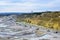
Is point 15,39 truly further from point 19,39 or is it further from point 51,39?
point 51,39

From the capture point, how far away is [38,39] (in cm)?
2880

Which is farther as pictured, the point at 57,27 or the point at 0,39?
the point at 57,27

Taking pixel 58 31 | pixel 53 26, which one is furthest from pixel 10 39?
pixel 53 26

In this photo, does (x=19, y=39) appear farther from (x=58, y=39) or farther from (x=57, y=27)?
(x=57, y=27)

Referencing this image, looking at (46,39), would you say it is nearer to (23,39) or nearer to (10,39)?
(23,39)

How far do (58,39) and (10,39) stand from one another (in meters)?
6.78

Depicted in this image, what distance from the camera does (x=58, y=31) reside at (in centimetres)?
3584

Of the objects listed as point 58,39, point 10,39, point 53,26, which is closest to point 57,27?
point 53,26

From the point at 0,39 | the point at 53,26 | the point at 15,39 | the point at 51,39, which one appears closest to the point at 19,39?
the point at 15,39

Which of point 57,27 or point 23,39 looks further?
point 57,27

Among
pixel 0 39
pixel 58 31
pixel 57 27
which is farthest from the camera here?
pixel 57 27

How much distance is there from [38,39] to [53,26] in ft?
39.8

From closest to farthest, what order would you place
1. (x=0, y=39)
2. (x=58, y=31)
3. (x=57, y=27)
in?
(x=0, y=39), (x=58, y=31), (x=57, y=27)

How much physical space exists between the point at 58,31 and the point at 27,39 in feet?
29.0
